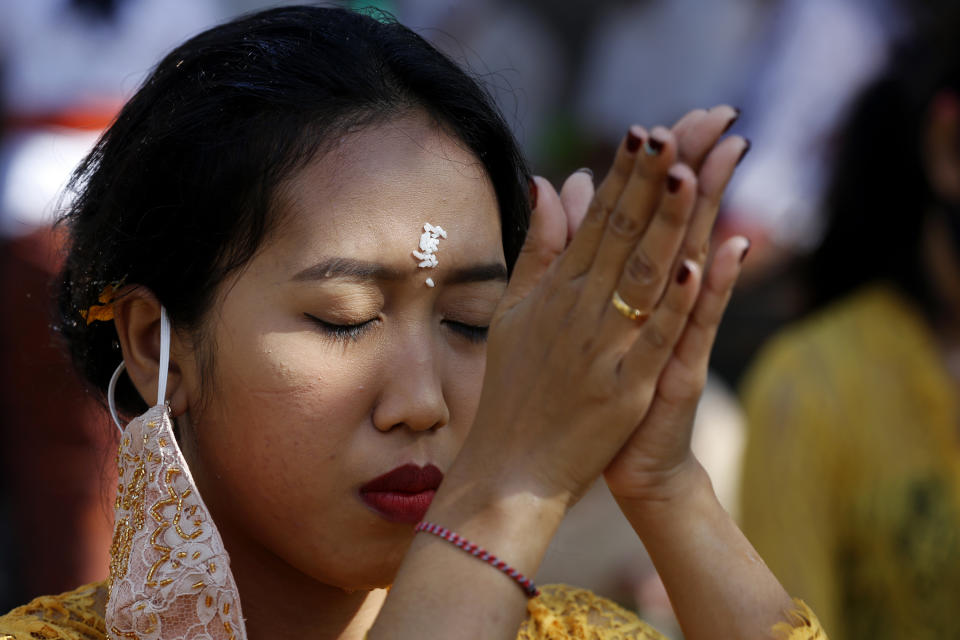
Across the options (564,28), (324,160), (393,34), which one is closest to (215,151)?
(324,160)

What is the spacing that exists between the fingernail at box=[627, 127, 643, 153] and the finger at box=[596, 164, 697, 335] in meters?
0.05

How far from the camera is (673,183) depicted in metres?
1.43

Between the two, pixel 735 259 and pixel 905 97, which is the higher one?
pixel 905 97

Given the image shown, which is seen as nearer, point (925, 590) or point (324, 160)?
point (324, 160)

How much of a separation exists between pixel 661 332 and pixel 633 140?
243 millimetres

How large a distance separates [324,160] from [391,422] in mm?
445

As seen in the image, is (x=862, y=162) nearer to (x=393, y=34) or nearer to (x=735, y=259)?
(x=393, y=34)

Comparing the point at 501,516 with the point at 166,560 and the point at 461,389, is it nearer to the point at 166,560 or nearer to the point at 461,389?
the point at 461,389

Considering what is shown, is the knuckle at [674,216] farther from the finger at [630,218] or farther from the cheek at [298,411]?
the cheek at [298,411]

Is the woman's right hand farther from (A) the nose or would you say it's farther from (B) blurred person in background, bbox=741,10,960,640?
(B) blurred person in background, bbox=741,10,960,640

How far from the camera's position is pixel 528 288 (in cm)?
160

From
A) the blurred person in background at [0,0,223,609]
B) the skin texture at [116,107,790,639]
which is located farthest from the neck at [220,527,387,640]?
the blurred person in background at [0,0,223,609]

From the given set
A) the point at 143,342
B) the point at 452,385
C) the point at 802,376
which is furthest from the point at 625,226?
the point at 802,376

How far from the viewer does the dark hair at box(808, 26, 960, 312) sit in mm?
3832
